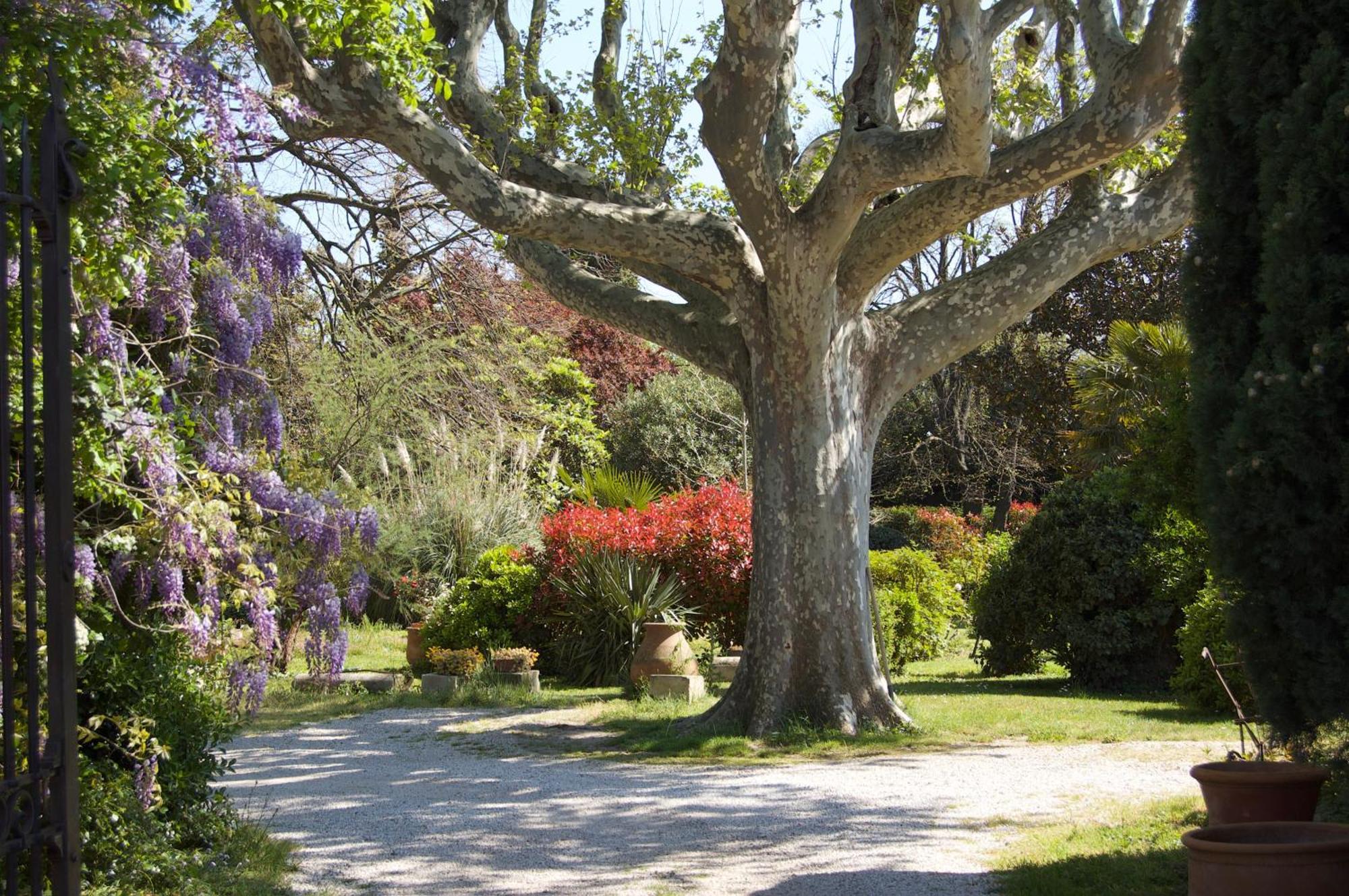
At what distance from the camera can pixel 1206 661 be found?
1000 cm

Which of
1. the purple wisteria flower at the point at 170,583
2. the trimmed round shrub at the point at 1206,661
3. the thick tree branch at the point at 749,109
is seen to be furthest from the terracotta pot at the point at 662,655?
the purple wisteria flower at the point at 170,583

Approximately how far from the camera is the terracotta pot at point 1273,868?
3.66m

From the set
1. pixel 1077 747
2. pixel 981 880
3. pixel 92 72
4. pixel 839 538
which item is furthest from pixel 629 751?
pixel 92 72

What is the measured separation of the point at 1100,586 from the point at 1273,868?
8.53 m

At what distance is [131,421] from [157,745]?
55.9 inches

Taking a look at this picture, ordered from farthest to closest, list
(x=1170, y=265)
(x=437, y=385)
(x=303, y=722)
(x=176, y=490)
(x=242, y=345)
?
(x=1170, y=265) → (x=437, y=385) → (x=303, y=722) → (x=242, y=345) → (x=176, y=490)

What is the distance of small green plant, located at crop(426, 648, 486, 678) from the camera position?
13430 millimetres

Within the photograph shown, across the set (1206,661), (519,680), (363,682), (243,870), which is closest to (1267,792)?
(243,870)

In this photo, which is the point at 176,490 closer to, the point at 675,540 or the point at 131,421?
the point at 131,421

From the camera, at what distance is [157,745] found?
520 centimetres

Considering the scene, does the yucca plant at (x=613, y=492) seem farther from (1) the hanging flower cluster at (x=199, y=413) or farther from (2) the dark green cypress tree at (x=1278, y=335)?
(2) the dark green cypress tree at (x=1278, y=335)

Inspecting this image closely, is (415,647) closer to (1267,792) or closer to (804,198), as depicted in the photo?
(804,198)

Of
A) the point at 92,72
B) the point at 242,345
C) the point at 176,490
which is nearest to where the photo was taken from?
the point at 92,72

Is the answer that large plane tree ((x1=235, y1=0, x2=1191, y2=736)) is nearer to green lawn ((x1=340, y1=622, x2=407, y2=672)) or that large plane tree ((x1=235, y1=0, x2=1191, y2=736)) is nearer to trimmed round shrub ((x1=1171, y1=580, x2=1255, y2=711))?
trimmed round shrub ((x1=1171, y1=580, x2=1255, y2=711))
